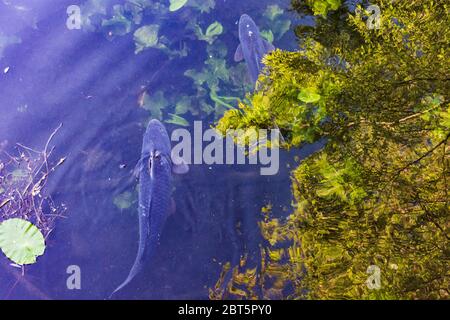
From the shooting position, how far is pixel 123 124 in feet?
11.3

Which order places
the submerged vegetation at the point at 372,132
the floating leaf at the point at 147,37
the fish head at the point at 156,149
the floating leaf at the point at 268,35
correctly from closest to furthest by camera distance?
the submerged vegetation at the point at 372,132
the fish head at the point at 156,149
the floating leaf at the point at 268,35
the floating leaf at the point at 147,37

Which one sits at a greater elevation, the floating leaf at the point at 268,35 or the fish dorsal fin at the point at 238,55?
the floating leaf at the point at 268,35

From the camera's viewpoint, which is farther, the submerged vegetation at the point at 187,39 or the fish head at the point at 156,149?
the submerged vegetation at the point at 187,39

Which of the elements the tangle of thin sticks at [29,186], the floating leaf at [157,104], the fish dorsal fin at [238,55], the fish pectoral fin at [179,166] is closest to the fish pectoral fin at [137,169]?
the fish pectoral fin at [179,166]

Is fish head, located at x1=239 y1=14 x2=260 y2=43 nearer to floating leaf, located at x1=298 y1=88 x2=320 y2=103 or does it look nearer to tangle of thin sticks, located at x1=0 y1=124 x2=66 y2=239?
floating leaf, located at x1=298 y1=88 x2=320 y2=103

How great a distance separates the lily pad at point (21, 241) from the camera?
11.0ft

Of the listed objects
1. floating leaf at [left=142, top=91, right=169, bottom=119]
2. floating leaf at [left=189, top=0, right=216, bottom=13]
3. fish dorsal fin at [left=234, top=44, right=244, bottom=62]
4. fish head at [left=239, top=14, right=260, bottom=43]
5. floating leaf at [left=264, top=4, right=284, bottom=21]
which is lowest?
floating leaf at [left=142, top=91, right=169, bottom=119]

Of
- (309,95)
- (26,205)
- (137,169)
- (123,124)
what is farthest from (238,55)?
(26,205)

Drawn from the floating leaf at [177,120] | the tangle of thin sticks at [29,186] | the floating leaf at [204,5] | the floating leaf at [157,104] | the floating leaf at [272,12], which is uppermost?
the floating leaf at [204,5]

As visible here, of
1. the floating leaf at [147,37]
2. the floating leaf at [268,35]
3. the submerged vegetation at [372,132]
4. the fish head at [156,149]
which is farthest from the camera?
the floating leaf at [147,37]

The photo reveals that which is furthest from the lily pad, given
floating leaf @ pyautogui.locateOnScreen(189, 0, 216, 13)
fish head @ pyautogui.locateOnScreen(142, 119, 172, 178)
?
floating leaf @ pyautogui.locateOnScreen(189, 0, 216, 13)

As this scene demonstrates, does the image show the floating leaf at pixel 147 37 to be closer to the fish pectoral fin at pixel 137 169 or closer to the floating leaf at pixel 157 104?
the floating leaf at pixel 157 104

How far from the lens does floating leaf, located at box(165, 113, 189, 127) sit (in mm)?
3408

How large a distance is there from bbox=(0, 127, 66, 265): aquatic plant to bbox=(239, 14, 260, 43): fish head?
1.76m
